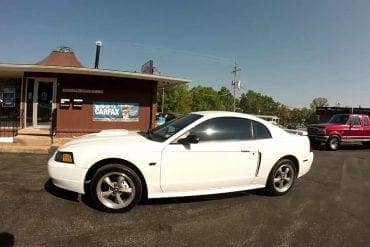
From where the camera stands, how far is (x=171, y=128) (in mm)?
6781

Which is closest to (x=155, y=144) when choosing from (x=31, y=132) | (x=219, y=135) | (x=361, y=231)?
(x=219, y=135)

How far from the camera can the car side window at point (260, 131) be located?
7.10 meters

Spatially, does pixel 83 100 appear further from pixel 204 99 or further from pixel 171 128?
pixel 204 99

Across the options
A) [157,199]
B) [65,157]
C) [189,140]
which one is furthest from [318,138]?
[65,157]

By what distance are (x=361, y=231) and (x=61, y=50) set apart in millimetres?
17741

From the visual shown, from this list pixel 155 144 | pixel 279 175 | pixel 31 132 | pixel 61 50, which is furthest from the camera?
pixel 61 50

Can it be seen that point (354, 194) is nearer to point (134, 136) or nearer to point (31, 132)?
point (134, 136)

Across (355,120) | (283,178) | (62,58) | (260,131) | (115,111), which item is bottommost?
(283,178)

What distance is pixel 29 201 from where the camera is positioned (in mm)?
6242

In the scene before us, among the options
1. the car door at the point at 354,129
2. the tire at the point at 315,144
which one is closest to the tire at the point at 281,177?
the tire at the point at 315,144

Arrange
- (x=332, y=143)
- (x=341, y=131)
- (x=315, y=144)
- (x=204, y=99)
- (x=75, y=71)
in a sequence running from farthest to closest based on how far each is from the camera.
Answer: (x=204, y=99) → (x=315, y=144) → (x=341, y=131) → (x=332, y=143) → (x=75, y=71)

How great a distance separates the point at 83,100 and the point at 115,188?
33.7 feet

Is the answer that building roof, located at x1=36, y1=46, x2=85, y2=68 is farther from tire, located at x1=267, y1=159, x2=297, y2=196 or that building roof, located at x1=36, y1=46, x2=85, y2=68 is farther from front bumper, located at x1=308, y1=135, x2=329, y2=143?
tire, located at x1=267, y1=159, x2=297, y2=196

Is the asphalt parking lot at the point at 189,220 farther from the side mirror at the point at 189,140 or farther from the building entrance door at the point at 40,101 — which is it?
the building entrance door at the point at 40,101
